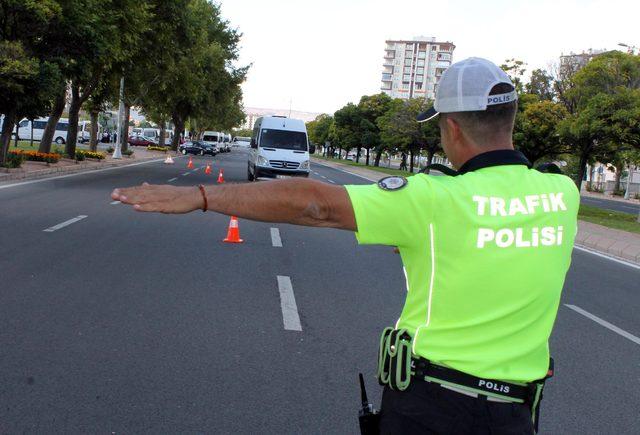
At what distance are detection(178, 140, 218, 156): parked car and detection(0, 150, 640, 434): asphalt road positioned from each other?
56.4 meters

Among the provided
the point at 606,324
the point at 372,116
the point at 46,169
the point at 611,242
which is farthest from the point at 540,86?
the point at 372,116

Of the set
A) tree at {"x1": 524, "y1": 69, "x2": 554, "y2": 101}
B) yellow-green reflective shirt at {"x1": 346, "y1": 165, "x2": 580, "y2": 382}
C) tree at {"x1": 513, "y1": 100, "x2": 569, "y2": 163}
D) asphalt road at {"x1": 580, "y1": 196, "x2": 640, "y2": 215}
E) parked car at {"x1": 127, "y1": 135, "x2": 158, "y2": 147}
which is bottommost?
parked car at {"x1": 127, "y1": 135, "x2": 158, "y2": 147}

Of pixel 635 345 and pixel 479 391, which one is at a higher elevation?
pixel 479 391

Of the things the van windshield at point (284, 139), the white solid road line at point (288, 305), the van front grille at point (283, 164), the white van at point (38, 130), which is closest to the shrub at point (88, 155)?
the van windshield at point (284, 139)

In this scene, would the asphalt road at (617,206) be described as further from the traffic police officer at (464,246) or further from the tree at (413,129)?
the traffic police officer at (464,246)

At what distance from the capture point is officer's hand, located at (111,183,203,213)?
6.02 ft

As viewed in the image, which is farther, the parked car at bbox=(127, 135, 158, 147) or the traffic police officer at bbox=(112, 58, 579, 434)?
the parked car at bbox=(127, 135, 158, 147)

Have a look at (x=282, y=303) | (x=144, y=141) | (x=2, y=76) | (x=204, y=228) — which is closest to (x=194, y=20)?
(x=2, y=76)

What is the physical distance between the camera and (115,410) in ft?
13.5

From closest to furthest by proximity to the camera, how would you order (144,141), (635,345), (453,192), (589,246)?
(453,192) → (635,345) → (589,246) → (144,141)

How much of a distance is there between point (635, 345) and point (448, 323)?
233 inches

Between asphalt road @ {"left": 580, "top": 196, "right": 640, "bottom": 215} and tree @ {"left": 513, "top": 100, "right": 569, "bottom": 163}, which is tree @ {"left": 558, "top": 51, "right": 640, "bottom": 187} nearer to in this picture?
tree @ {"left": 513, "top": 100, "right": 569, "bottom": 163}

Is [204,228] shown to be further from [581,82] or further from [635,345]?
[581,82]

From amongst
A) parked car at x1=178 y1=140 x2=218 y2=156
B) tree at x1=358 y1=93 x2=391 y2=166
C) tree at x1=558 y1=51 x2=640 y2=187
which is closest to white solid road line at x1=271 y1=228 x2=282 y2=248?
tree at x1=558 y1=51 x2=640 y2=187
